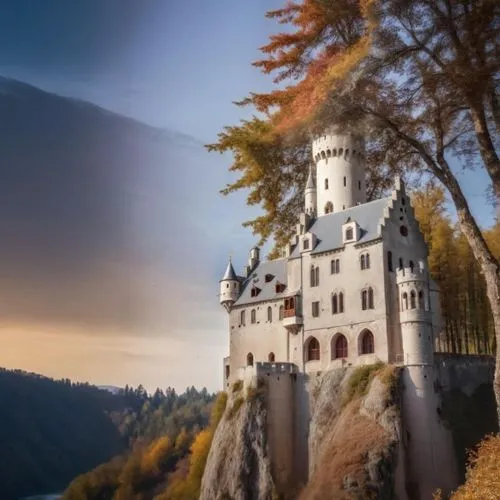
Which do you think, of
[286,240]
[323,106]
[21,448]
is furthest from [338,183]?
[21,448]

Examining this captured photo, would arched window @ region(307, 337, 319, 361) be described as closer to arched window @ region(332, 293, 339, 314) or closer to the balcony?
the balcony

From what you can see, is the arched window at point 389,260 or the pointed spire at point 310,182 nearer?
the arched window at point 389,260

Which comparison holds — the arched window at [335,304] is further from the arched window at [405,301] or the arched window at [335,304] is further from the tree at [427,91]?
the tree at [427,91]

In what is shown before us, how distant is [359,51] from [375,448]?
20074mm

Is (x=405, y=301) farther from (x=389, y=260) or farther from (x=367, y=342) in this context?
(x=367, y=342)

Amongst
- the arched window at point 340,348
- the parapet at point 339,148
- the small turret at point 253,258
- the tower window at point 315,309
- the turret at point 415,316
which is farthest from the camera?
the small turret at point 253,258

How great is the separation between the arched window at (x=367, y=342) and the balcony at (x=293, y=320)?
4.44 metres

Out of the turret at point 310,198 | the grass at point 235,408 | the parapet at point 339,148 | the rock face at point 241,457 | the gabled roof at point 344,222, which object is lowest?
the rock face at point 241,457

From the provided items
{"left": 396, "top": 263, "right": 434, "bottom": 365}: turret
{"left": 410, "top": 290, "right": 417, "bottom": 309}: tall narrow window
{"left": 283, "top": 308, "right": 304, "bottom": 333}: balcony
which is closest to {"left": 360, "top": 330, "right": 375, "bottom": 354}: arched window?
{"left": 396, "top": 263, "right": 434, "bottom": 365}: turret

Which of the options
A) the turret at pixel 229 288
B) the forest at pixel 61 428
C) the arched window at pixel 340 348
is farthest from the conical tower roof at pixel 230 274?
the forest at pixel 61 428

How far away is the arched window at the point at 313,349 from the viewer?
39906 mm

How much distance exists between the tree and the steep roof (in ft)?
74.2

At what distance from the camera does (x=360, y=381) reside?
35875 mm

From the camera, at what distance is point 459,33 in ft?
64.3
